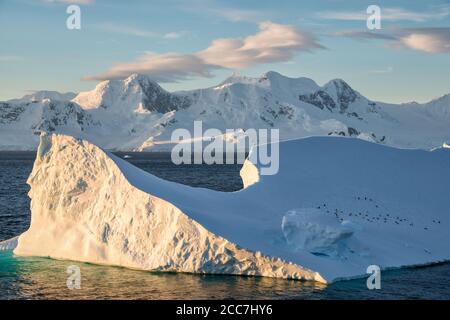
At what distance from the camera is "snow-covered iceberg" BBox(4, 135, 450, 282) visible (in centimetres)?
3381

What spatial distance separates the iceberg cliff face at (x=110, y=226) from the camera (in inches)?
1320

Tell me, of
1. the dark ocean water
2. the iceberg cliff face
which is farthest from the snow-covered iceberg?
the dark ocean water

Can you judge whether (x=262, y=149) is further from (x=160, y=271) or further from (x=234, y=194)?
(x=160, y=271)

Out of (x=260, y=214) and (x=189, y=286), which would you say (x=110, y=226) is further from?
(x=260, y=214)

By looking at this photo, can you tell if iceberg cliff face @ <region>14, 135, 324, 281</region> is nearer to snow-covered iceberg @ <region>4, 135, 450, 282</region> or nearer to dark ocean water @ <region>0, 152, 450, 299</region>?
snow-covered iceberg @ <region>4, 135, 450, 282</region>

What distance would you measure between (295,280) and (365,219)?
1127cm

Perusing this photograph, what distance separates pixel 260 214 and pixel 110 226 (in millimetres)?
8749

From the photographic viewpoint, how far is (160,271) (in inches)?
1363

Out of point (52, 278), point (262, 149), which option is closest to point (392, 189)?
point (262, 149)

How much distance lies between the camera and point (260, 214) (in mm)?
38281

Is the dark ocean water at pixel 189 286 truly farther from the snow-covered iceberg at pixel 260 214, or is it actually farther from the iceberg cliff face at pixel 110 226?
the snow-covered iceberg at pixel 260 214

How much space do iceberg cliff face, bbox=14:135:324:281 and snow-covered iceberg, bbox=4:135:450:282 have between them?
6cm

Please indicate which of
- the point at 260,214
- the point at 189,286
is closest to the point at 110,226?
the point at 189,286
